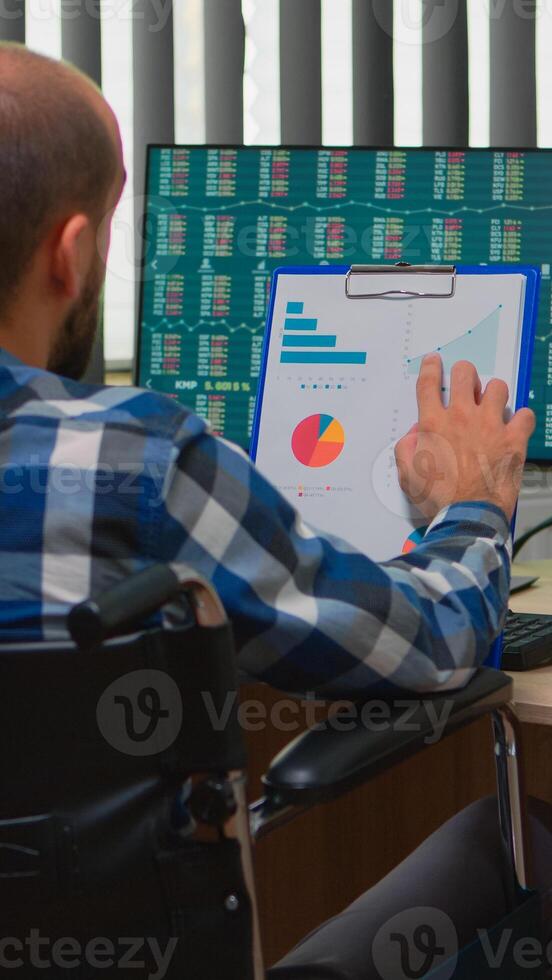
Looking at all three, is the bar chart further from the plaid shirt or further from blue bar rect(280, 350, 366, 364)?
the plaid shirt

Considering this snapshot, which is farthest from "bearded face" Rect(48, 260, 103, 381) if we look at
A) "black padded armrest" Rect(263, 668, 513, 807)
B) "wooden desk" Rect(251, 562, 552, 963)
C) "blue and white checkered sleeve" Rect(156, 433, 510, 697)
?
"wooden desk" Rect(251, 562, 552, 963)

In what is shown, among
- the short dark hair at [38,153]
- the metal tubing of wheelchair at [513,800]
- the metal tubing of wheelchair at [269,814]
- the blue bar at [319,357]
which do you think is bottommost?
the metal tubing of wheelchair at [513,800]

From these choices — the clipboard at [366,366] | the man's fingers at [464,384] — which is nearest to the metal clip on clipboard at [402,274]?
the clipboard at [366,366]

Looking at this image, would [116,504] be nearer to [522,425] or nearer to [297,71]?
[522,425]

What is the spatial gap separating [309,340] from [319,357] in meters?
0.03

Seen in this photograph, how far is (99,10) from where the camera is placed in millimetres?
1985

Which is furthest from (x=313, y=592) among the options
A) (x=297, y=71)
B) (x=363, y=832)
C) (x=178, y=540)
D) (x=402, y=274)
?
(x=297, y=71)

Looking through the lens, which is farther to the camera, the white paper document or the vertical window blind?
the vertical window blind

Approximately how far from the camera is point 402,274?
1.27 metres

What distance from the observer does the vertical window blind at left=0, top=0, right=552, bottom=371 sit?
2.03 metres

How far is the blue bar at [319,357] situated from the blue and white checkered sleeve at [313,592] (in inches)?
14.4

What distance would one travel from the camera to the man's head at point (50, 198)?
2.50ft

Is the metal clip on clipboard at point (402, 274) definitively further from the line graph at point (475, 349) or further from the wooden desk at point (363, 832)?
the wooden desk at point (363, 832)

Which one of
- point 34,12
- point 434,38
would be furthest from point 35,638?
point 434,38
